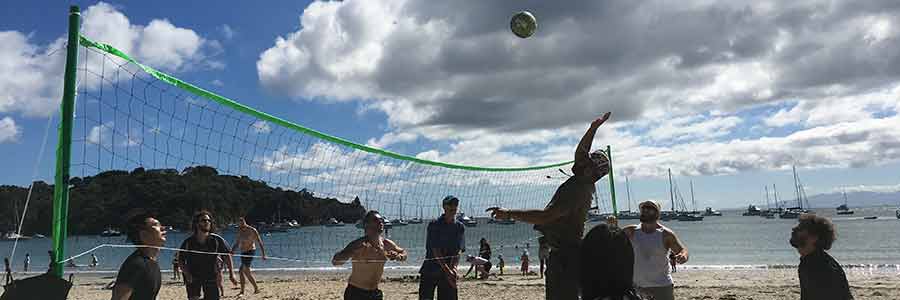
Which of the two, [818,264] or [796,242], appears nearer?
[818,264]

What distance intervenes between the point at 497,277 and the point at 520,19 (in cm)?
950

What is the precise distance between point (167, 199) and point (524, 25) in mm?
4336

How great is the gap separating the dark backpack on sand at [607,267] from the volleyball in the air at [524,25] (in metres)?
5.93

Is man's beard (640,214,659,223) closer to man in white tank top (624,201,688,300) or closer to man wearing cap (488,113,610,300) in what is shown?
man in white tank top (624,201,688,300)

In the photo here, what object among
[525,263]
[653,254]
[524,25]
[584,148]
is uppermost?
[524,25]

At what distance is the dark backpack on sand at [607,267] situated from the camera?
1615mm

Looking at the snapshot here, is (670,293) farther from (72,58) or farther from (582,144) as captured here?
(72,58)

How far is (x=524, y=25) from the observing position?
24.2 ft

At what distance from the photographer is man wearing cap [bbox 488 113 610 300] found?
9.23 feet

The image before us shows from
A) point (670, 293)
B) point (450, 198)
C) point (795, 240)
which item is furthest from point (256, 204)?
point (795, 240)

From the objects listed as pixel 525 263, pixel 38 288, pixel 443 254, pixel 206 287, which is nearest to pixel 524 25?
pixel 443 254

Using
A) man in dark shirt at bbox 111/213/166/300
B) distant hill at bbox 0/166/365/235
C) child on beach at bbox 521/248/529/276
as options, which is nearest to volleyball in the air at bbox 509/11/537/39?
distant hill at bbox 0/166/365/235

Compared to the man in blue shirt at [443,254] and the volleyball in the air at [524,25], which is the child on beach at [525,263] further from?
the man in blue shirt at [443,254]

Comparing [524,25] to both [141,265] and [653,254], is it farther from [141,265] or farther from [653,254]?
[141,265]
